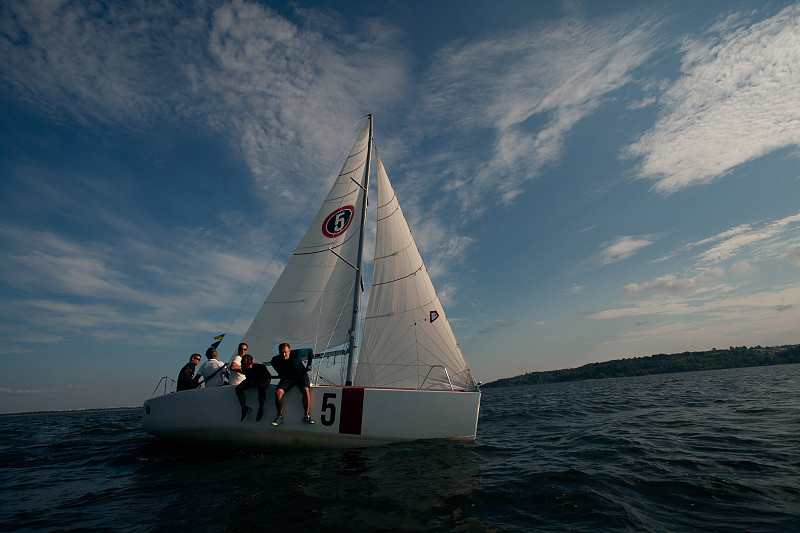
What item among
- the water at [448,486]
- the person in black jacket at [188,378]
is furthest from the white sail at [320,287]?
the water at [448,486]

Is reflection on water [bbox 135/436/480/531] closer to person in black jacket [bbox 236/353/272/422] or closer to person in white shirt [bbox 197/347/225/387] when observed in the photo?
person in black jacket [bbox 236/353/272/422]

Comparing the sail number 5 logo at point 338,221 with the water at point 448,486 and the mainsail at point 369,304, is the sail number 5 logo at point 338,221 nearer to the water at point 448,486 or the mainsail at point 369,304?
the mainsail at point 369,304

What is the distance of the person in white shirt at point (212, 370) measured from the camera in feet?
26.1

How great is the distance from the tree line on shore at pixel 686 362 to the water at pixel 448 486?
325 feet

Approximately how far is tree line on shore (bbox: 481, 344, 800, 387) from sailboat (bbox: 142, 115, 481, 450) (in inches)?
3891

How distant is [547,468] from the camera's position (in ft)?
18.6

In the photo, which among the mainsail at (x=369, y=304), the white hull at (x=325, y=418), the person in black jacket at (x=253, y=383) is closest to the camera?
the person in black jacket at (x=253, y=383)

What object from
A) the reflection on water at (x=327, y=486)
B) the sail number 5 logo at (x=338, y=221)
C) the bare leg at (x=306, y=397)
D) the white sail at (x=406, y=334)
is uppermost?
the sail number 5 logo at (x=338, y=221)

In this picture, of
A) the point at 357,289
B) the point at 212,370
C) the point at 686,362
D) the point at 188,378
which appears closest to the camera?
the point at 212,370

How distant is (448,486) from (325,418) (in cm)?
299

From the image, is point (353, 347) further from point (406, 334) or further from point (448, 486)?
point (448, 486)

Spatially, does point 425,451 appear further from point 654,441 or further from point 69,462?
point 69,462

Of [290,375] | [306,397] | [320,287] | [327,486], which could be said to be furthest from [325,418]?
[320,287]

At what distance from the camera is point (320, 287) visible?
10539 mm
